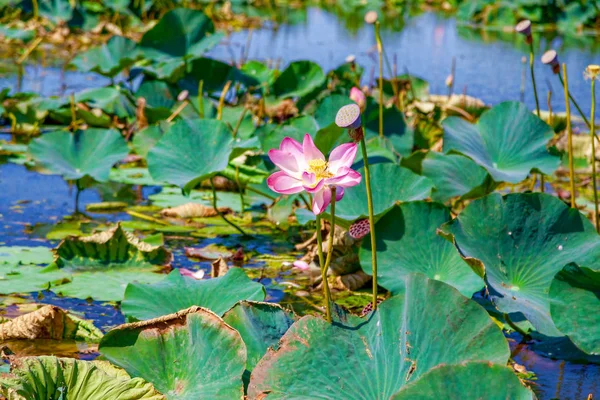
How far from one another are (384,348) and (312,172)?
293mm

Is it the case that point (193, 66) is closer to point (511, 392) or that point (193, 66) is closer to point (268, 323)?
point (268, 323)

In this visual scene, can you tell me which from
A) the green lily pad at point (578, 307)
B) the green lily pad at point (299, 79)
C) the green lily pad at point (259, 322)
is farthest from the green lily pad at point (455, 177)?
the green lily pad at point (299, 79)

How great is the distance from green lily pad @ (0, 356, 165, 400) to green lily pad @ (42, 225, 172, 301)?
0.72 meters

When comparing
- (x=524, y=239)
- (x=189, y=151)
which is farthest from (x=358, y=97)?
(x=524, y=239)

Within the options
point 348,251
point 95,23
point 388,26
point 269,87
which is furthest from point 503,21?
point 348,251

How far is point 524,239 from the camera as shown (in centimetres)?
167

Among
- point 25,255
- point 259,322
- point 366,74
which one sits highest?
point 259,322

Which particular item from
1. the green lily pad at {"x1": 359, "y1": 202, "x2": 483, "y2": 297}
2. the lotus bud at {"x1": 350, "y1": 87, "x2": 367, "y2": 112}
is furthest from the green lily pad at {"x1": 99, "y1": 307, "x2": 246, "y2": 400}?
the lotus bud at {"x1": 350, "y1": 87, "x2": 367, "y2": 112}

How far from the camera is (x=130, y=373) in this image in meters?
1.29

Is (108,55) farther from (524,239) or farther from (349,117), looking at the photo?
(349,117)

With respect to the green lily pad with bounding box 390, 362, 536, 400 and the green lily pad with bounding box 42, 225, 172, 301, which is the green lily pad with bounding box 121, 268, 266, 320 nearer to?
the green lily pad with bounding box 42, 225, 172, 301

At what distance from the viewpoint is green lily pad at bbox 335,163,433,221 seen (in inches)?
77.5

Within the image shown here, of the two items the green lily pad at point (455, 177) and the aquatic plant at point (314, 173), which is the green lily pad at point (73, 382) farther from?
the green lily pad at point (455, 177)

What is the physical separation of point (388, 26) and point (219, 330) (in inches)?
338
